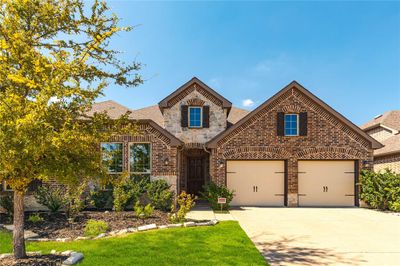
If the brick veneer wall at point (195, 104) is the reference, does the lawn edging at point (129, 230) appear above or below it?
below

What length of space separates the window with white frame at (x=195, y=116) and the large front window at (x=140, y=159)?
406 cm

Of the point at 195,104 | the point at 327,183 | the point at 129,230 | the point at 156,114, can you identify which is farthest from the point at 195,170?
the point at 129,230

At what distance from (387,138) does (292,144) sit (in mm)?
11620

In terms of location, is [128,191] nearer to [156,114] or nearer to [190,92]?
[190,92]

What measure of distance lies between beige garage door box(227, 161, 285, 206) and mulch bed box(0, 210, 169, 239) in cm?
500

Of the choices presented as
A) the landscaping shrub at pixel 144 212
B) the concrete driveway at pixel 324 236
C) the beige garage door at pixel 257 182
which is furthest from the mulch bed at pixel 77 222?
the beige garage door at pixel 257 182

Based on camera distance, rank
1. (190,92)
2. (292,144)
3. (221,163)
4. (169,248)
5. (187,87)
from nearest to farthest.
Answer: (169,248) → (221,163) → (292,144) → (187,87) → (190,92)

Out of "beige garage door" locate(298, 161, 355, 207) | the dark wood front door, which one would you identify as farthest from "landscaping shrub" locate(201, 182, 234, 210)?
the dark wood front door

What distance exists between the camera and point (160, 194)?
492 inches

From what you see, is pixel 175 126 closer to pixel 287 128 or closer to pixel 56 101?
pixel 287 128

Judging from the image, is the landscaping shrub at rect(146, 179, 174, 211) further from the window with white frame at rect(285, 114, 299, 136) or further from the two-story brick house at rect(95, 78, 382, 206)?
the window with white frame at rect(285, 114, 299, 136)

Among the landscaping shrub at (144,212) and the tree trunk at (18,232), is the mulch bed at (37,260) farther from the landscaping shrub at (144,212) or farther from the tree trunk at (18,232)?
the landscaping shrub at (144,212)

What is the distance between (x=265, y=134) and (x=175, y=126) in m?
5.39

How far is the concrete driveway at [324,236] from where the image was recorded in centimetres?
630
